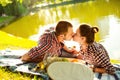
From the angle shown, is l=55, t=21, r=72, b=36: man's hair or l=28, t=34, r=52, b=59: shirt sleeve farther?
l=28, t=34, r=52, b=59: shirt sleeve

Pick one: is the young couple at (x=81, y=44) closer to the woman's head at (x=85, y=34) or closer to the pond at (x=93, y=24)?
the woman's head at (x=85, y=34)

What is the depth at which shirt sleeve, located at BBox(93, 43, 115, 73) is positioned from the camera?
5.72 m

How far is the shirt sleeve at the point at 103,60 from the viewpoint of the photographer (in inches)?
225

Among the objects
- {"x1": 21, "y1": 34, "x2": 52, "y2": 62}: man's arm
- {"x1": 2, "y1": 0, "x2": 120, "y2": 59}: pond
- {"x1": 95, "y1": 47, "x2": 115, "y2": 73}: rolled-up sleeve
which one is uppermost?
{"x1": 21, "y1": 34, "x2": 52, "y2": 62}: man's arm

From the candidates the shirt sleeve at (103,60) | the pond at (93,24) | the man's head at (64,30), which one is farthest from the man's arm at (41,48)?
the pond at (93,24)

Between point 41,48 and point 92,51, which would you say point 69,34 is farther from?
point 41,48

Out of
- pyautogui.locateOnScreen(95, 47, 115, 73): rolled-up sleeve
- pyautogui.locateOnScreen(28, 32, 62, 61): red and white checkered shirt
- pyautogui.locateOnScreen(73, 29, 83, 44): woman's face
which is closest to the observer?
pyautogui.locateOnScreen(73, 29, 83, 44): woman's face

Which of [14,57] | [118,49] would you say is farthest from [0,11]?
[14,57]

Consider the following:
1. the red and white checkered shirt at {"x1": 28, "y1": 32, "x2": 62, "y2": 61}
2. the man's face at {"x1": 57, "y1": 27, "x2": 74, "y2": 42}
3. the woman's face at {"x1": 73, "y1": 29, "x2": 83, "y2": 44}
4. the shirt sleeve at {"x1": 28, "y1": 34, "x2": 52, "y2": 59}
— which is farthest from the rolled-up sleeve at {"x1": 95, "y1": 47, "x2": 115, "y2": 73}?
the shirt sleeve at {"x1": 28, "y1": 34, "x2": 52, "y2": 59}

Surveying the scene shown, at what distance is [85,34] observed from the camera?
5500 millimetres

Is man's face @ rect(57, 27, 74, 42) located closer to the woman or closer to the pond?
the woman

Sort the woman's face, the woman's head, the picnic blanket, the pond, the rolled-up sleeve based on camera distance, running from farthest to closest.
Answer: the pond < the rolled-up sleeve < the woman's face < the woman's head < the picnic blanket

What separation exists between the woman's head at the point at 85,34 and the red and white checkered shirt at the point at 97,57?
0.26 meters

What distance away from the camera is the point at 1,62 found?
6266 millimetres
